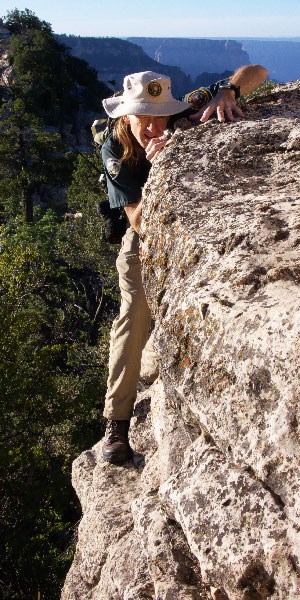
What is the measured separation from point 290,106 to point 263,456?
321 centimetres

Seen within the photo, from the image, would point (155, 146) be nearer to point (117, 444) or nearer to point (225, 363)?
point (225, 363)

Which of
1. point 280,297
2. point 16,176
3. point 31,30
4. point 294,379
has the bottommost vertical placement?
point 294,379

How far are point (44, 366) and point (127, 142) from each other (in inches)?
572

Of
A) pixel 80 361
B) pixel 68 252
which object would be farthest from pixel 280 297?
pixel 68 252

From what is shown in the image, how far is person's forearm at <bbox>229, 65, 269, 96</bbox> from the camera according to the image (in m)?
5.07

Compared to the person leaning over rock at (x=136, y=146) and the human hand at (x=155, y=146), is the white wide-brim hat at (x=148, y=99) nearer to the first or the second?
the person leaning over rock at (x=136, y=146)

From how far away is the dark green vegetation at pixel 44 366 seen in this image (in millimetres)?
16312

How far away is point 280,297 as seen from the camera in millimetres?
3143

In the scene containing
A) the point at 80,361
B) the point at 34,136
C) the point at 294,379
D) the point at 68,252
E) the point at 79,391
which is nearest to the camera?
the point at 294,379

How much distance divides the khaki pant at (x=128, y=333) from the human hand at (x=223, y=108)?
1.25 m

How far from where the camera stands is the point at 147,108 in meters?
4.79

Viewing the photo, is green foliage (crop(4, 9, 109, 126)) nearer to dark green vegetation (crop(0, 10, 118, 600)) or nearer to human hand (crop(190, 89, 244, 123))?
dark green vegetation (crop(0, 10, 118, 600))

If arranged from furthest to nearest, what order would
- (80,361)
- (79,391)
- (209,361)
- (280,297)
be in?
(80,361) → (79,391) → (209,361) → (280,297)

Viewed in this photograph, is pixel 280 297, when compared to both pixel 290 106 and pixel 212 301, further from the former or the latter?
pixel 290 106
